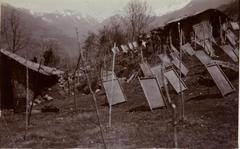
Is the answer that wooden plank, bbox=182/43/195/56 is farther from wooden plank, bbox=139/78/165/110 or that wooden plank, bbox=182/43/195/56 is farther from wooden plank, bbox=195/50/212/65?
wooden plank, bbox=139/78/165/110

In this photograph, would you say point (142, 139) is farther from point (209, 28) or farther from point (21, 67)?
point (209, 28)

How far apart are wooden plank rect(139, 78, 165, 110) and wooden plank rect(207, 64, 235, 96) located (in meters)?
1.10

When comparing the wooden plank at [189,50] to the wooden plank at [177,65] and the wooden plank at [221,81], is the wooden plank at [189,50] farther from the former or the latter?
the wooden plank at [221,81]

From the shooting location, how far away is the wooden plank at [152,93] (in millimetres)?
7688

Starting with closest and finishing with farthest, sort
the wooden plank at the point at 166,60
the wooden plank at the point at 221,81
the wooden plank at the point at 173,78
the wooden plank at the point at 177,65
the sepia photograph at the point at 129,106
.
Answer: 1. the sepia photograph at the point at 129,106
2. the wooden plank at the point at 221,81
3. the wooden plank at the point at 173,78
4. the wooden plank at the point at 177,65
5. the wooden plank at the point at 166,60

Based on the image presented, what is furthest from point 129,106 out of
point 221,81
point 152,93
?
point 221,81

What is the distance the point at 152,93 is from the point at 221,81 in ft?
4.45

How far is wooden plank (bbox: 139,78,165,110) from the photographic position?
25.2 ft

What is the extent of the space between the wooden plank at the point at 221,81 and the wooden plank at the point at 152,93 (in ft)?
3.62

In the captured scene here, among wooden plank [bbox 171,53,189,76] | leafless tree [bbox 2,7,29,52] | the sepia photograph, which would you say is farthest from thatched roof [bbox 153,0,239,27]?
leafless tree [bbox 2,7,29,52]

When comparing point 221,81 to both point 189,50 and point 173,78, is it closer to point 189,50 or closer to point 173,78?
point 173,78

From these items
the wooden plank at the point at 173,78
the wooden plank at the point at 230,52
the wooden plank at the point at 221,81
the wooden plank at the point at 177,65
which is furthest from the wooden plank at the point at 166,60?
the wooden plank at the point at 221,81

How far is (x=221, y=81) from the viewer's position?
303 inches

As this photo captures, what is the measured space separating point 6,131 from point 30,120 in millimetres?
912
